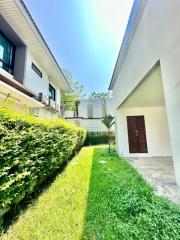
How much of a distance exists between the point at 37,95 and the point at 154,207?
10.2 meters

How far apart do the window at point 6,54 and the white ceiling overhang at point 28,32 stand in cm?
93

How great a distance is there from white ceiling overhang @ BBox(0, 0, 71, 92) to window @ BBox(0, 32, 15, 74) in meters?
0.93

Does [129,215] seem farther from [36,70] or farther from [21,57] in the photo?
[36,70]

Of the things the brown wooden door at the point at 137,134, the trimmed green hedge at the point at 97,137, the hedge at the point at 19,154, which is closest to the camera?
the hedge at the point at 19,154

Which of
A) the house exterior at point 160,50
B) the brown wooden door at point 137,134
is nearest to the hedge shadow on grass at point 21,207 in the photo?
the house exterior at point 160,50

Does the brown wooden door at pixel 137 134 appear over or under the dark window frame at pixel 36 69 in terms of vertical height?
under

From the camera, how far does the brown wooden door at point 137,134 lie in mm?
10734

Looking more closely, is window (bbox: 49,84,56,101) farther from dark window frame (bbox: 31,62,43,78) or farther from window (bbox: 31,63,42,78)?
window (bbox: 31,63,42,78)

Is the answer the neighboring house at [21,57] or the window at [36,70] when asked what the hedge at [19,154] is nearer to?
the neighboring house at [21,57]

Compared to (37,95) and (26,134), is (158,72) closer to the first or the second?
(26,134)

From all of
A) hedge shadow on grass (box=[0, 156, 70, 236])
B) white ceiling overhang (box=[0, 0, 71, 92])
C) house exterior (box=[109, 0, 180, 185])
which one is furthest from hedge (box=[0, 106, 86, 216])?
white ceiling overhang (box=[0, 0, 71, 92])

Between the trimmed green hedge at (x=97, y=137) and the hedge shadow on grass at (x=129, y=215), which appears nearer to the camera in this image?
the hedge shadow on grass at (x=129, y=215)

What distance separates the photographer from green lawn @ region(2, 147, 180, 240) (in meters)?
2.49

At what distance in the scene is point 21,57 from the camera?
9594 mm
